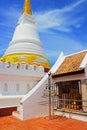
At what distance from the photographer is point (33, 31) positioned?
22.6 metres

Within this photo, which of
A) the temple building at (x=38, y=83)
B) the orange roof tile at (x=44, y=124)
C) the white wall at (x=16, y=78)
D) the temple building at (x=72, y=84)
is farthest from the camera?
the white wall at (x=16, y=78)

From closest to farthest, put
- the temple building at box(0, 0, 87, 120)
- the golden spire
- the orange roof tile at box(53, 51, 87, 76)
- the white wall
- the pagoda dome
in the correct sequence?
the temple building at box(0, 0, 87, 120), the orange roof tile at box(53, 51, 87, 76), the white wall, the pagoda dome, the golden spire

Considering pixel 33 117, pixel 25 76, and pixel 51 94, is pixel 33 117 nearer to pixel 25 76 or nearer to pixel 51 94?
pixel 51 94

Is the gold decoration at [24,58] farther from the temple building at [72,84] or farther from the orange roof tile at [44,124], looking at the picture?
the orange roof tile at [44,124]

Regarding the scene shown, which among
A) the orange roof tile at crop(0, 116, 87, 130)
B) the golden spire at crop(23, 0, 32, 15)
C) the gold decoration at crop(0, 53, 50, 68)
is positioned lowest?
the orange roof tile at crop(0, 116, 87, 130)

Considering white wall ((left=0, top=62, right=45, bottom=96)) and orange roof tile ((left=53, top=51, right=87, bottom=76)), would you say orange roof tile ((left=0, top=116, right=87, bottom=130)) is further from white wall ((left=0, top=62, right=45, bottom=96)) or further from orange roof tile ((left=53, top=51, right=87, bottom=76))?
white wall ((left=0, top=62, right=45, bottom=96))

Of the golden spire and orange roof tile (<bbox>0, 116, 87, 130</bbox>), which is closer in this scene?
orange roof tile (<bbox>0, 116, 87, 130</bbox>)

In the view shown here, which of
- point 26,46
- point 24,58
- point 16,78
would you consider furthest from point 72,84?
point 26,46

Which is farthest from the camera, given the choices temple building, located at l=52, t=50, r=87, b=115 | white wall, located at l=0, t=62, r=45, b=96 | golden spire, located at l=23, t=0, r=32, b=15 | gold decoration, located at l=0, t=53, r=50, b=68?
golden spire, located at l=23, t=0, r=32, b=15

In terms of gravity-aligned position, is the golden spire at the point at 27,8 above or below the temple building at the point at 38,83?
above

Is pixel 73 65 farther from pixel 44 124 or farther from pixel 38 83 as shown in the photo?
pixel 44 124

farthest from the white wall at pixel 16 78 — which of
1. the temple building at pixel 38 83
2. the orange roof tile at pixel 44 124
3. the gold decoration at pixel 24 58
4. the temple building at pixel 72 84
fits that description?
the orange roof tile at pixel 44 124

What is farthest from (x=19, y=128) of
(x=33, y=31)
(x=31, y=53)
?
(x=33, y=31)

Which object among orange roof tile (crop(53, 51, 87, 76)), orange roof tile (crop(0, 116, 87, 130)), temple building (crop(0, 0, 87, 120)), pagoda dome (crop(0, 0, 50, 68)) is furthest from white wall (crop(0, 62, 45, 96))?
orange roof tile (crop(0, 116, 87, 130))
